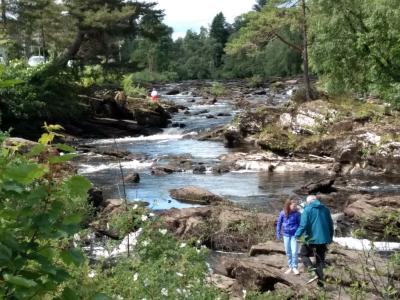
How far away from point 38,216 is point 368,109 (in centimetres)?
2684

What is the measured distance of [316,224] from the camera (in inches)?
368

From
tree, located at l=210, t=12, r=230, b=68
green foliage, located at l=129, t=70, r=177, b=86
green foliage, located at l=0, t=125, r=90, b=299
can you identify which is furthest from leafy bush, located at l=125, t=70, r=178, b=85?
green foliage, located at l=0, t=125, r=90, b=299

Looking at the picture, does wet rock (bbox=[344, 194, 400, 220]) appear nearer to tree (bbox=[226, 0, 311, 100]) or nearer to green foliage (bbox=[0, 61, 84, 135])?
tree (bbox=[226, 0, 311, 100])

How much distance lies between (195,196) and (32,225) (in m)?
15.6

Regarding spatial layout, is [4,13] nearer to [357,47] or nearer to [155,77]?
[357,47]

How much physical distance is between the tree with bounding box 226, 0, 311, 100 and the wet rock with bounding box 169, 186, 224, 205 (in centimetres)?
1577

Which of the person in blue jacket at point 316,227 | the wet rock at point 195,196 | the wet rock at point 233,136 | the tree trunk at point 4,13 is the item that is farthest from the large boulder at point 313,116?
the tree trunk at point 4,13

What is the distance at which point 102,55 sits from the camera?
122 feet

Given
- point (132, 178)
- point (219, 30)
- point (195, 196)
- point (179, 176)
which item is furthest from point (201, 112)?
point (219, 30)

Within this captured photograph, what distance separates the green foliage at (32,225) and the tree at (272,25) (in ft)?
99.8

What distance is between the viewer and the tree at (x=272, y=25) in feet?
107

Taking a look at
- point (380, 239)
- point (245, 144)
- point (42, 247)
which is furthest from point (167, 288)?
point (245, 144)

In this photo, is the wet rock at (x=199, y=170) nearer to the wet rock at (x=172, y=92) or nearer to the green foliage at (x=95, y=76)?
the green foliage at (x=95, y=76)

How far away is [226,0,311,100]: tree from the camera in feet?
107
